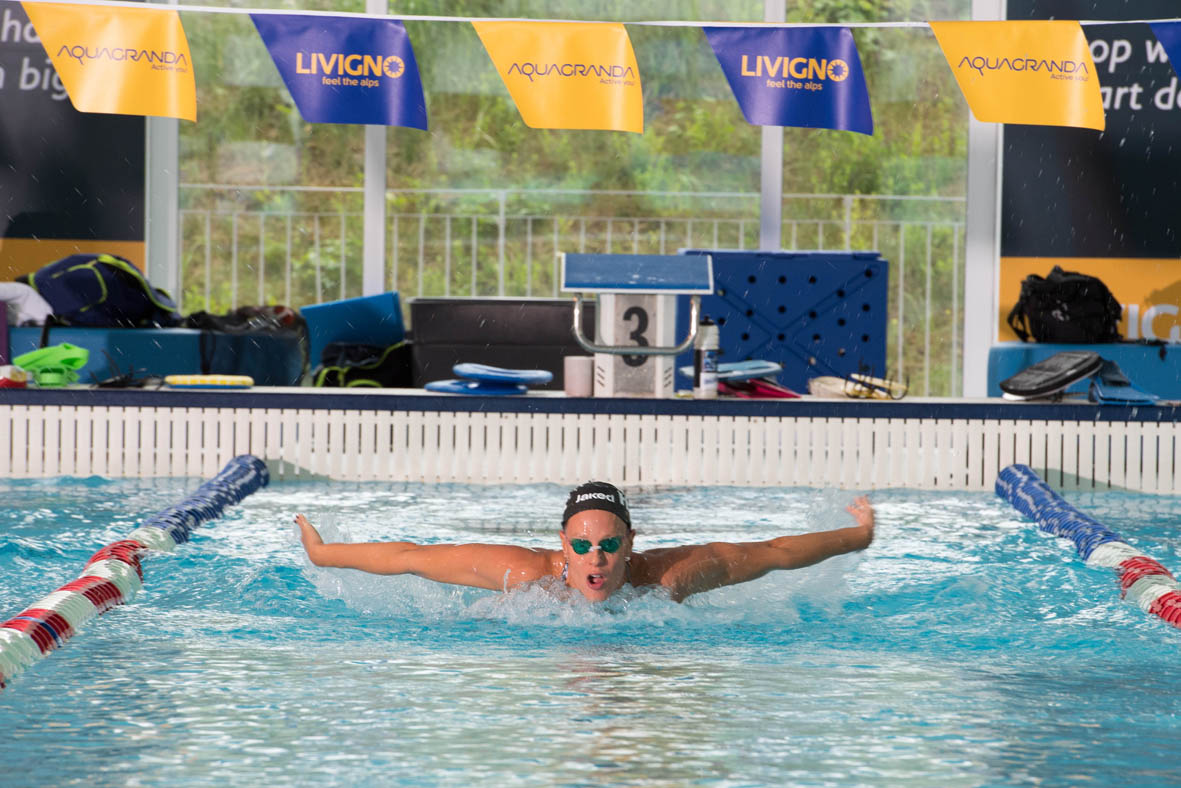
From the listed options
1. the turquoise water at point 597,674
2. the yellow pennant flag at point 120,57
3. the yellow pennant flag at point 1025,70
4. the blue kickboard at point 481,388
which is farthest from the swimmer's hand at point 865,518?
the yellow pennant flag at point 120,57

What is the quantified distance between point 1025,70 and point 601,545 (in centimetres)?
467

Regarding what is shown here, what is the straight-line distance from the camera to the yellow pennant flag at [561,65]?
7.21 m

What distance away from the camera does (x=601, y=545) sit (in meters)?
3.35

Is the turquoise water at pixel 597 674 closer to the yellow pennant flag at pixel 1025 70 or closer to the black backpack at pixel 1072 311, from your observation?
the yellow pennant flag at pixel 1025 70

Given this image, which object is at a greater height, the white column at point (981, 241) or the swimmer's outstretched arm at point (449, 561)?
the white column at point (981, 241)

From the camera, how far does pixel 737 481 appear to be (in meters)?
6.02

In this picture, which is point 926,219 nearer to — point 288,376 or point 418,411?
point 288,376

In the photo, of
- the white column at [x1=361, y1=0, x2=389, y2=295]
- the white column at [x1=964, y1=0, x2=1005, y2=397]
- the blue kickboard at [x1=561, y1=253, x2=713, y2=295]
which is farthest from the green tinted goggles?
the white column at [x1=964, y1=0, x2=1005, y2=397]

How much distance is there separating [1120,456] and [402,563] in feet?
11.6

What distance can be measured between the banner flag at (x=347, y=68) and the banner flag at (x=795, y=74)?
61.8 inches

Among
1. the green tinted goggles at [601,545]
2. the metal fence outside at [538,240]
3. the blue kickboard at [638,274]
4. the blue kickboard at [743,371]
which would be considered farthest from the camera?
the metal fence outside at [538,240]

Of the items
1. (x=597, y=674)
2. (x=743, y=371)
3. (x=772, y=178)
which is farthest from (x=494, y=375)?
(x=772, y=178)

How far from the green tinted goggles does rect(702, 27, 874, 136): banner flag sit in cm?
452

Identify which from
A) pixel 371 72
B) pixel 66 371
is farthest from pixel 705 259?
pixel 66 371
